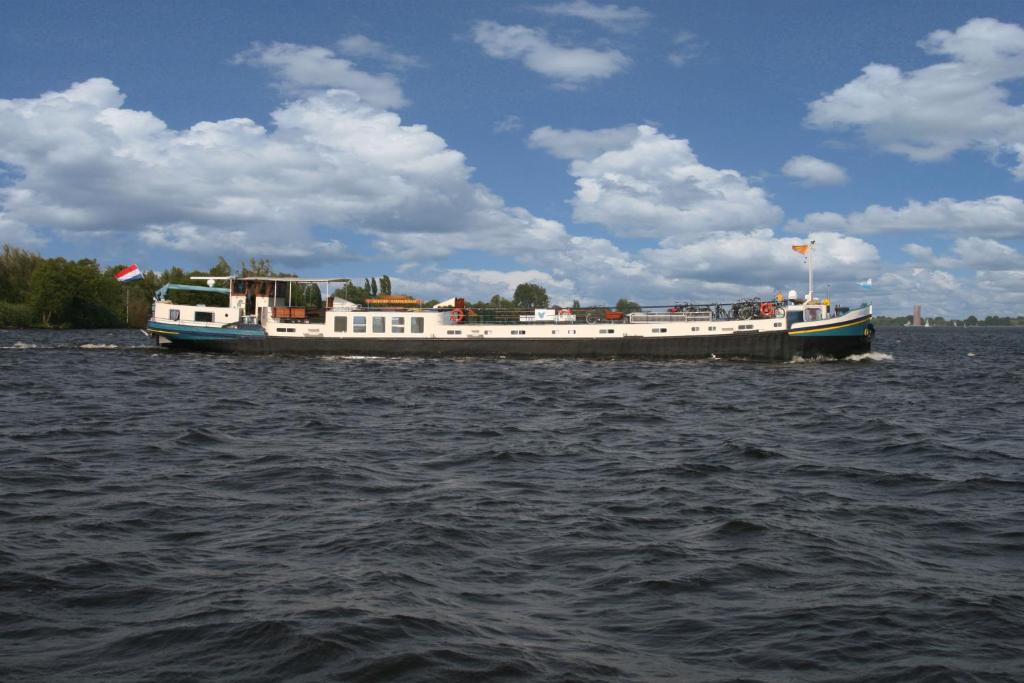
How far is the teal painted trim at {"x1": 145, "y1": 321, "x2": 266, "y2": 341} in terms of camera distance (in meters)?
62.5

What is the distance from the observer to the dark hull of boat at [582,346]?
5631 centimetres

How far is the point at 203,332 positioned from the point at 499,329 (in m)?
23.7

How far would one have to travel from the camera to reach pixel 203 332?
62906 mm

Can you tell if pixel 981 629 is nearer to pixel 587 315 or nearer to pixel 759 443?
pixel 759 443

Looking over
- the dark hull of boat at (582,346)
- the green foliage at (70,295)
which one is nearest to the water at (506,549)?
the dark hull of boat at (582,346)

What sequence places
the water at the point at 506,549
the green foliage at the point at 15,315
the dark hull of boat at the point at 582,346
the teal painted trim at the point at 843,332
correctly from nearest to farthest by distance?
the water at the point at 506,549
the teal painted trim at the point at 843,332
the dark hull of boat at the point at 582,346
the green foliage at the point at 15,315

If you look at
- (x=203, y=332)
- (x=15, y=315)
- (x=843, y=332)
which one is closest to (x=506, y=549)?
(x=843, y=332)

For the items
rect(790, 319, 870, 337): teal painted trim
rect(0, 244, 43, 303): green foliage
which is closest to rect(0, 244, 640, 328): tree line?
rect(0, 244, 43, 303): green foliage

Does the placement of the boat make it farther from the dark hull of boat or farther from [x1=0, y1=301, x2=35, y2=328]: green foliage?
[x1=0, y1=301, x2=35, y2=328]: green foliage

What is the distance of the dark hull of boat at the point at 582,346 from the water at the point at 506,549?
31.3 m

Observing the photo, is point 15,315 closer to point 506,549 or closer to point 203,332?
point 203,332

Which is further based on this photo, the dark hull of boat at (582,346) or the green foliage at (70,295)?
the green foliage at (70,295)

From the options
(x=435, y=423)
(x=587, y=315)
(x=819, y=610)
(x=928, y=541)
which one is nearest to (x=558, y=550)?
(x=819, y=610)

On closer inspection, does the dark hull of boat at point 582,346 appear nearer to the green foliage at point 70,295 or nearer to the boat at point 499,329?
the boat at point 499,329
